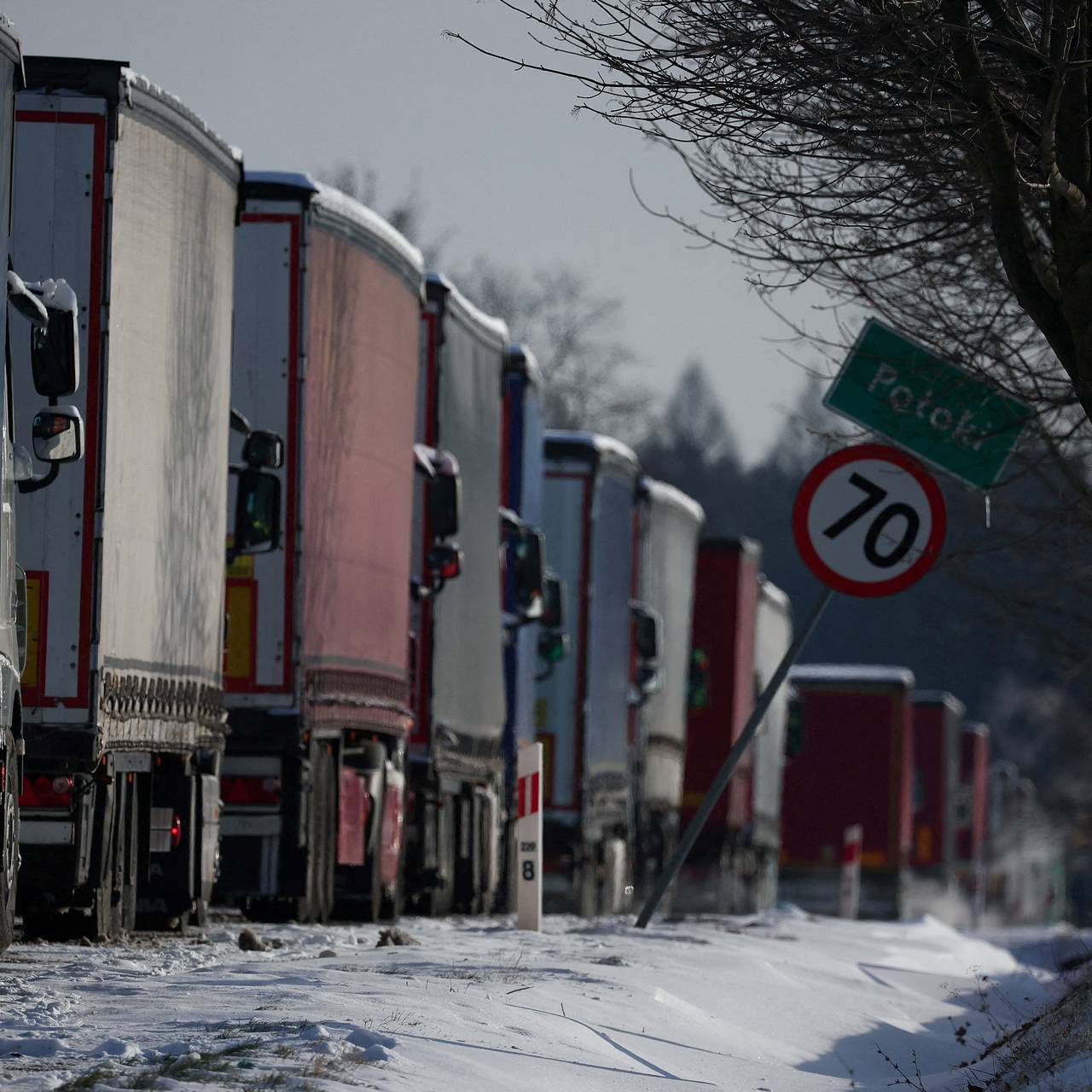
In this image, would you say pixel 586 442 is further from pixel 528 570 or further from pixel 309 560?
pixel 309 560

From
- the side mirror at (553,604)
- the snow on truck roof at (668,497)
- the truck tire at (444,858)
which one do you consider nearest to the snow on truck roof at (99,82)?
the truck tire at (444,858)

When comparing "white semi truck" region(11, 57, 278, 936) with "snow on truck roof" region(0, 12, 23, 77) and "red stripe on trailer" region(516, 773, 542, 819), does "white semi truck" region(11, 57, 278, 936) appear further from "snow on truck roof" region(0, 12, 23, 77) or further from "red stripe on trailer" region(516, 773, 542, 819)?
"snow on truck roof" region(0, 12, 23, 77)

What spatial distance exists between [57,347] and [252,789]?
5.35 metres

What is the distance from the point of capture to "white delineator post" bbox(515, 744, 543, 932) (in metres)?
14.9

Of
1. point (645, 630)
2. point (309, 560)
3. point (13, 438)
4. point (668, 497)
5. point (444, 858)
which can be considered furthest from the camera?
point (668, 497)

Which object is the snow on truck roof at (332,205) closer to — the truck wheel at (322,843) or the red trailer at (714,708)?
the truck wheel at (322,843)

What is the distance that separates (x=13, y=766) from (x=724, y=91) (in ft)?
11.8

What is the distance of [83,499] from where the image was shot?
11.9 meters

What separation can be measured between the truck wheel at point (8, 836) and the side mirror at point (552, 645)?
1369cm

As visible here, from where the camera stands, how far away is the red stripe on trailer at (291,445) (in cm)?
1536

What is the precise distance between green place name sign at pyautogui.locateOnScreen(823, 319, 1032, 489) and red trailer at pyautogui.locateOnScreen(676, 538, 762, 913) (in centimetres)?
1901

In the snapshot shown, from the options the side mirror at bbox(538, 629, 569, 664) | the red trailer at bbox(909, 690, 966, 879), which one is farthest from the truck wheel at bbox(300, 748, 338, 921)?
the red trailer at bbox(909, 690, 966, 879)

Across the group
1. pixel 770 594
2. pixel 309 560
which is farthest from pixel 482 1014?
pixel 770 594

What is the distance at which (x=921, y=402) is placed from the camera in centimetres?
1211
